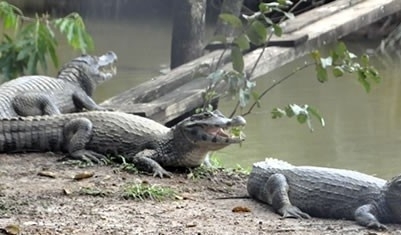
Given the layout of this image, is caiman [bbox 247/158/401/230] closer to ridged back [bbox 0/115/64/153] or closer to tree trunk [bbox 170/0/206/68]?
ridged back [bbox 0/115/64/153]

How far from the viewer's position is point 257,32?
21.2 ft

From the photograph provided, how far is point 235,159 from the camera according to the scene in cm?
838

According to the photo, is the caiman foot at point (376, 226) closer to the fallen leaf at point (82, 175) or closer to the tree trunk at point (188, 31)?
the fallen leaf at point (82, 175)

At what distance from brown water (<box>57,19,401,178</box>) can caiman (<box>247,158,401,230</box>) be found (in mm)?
2650

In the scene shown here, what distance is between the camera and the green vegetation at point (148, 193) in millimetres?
5234

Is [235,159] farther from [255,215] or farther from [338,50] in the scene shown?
[255,215]

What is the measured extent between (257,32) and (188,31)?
411cm

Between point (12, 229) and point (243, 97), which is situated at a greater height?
point (243, 97)

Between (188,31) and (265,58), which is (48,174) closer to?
(265,58)

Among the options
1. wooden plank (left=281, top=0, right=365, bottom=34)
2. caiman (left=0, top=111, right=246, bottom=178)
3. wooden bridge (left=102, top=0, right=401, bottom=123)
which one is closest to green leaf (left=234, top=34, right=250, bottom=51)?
caiman (left=0, top=111, right=246, bottom=178)

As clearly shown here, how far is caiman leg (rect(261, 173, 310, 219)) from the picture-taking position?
5055 mm

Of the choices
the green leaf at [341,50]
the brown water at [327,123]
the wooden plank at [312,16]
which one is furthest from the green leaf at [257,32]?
the wooden plank at [312,16]

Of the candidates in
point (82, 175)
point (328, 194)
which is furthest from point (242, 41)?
point (328, 194)

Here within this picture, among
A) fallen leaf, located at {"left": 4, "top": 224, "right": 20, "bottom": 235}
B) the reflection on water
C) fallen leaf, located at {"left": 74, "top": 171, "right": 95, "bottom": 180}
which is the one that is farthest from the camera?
the reflection on water
